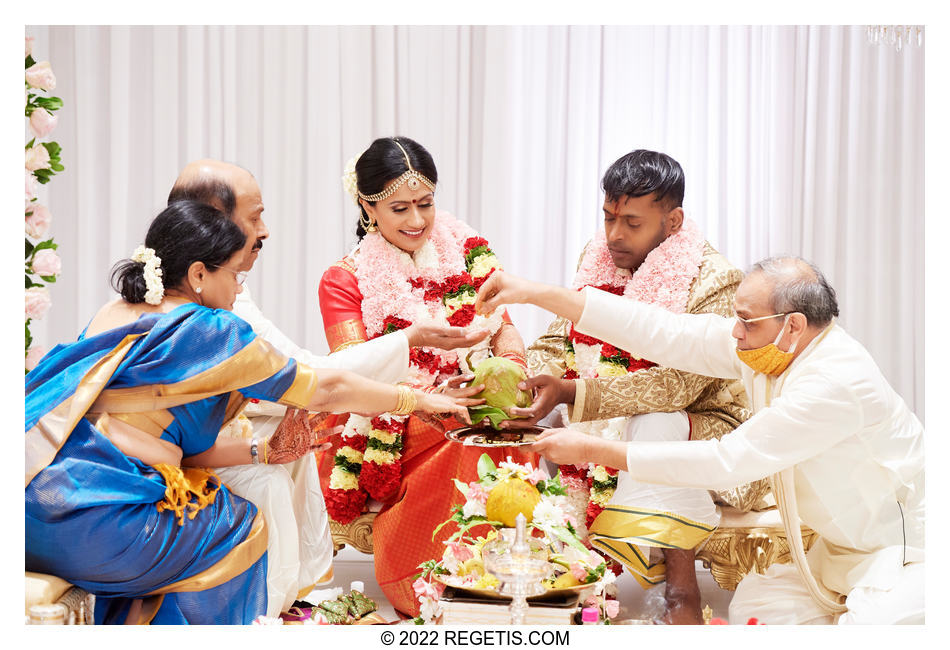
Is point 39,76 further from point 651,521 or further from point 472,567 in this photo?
point 651,521

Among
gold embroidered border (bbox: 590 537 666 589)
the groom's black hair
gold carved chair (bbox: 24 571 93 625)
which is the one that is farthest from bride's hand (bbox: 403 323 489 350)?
gold carved chair (bbox: 24 571 93 625)

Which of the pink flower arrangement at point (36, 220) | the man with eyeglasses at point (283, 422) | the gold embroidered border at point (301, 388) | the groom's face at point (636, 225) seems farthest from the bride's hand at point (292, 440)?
the groom's face at point (636, 225)

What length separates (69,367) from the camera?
10.8 feet

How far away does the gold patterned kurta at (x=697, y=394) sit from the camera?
14.5 feet

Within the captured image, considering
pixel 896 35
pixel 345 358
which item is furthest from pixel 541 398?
pixel 896 35

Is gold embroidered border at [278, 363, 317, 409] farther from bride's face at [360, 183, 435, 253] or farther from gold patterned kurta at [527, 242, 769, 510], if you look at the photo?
gold patterned kurta at [527, 242, 769, 510]

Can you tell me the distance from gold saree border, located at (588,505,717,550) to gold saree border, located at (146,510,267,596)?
5.18ft

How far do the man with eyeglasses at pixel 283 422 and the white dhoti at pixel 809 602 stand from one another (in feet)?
5.39

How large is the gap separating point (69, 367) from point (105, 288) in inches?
162

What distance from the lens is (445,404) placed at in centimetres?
396

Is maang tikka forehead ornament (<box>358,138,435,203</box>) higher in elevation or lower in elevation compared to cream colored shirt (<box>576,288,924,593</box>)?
higher

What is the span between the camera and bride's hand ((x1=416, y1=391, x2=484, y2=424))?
3.88 m

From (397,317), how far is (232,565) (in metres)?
1.61
